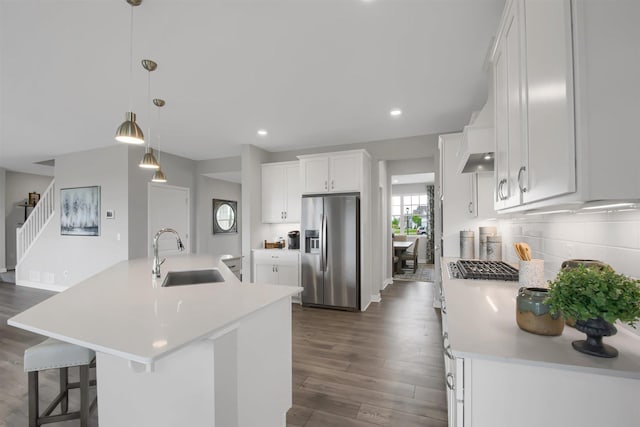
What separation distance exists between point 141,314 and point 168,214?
468 cm

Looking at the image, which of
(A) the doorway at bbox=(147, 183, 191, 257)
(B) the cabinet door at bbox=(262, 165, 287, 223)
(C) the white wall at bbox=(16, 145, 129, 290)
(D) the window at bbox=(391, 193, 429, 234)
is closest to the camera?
(C) the white wall at bbox=(16, 145, 129, 290)

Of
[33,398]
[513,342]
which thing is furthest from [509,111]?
[33,398]

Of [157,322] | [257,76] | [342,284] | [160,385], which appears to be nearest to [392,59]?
[257,76]

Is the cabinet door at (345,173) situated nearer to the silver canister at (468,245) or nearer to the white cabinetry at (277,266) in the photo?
the white cabinetry at (277,266)

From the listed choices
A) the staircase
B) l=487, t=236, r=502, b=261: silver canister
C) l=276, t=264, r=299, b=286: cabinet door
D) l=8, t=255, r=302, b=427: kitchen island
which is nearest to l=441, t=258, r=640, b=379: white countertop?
l=8, t=255, r=302, b=427: kitchen island

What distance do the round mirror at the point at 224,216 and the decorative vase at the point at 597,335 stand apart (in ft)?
21.8

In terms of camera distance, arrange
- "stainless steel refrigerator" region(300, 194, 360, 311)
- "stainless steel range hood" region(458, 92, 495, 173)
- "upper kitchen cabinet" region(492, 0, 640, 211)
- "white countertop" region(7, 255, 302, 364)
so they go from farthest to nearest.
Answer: "stainless steel refrigerator" region(300, 194, 360, 311)
"stainless steel range hood" region(458, 92, 495, 173)
"white countertop" region(7, 255, 302, 364)
"upper kitchen cabinet" region(492, 0, 640, 211)

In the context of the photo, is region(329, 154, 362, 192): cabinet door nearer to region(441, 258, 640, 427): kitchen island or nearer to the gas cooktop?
the gas cooktop

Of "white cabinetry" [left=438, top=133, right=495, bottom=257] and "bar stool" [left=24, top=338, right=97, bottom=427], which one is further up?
"white cabinetry" [left=438, top=133, right=495, bottom=257]

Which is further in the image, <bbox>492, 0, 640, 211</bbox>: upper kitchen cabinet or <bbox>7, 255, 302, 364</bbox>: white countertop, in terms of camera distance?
<bbox>7, 255, 302, 364</bbox>: white countertop

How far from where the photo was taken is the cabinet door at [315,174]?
4418 millimetres

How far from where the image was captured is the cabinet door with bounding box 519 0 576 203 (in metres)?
0.76

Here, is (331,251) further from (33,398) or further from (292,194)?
(33,398)

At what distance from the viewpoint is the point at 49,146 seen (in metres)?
4.87
